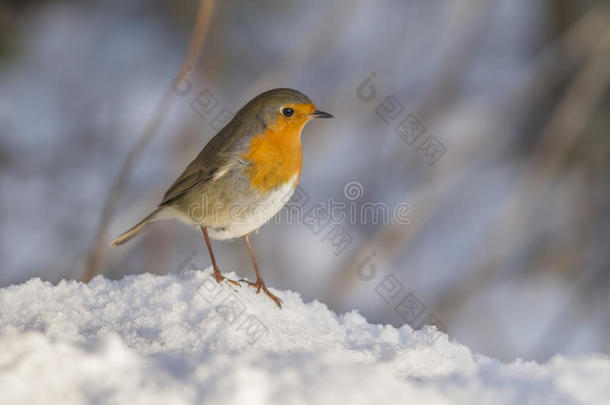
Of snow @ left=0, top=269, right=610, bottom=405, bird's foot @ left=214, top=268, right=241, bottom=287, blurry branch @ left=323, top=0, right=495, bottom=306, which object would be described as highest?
blurry branch @ left=323, top=0, right=495, bottom=306

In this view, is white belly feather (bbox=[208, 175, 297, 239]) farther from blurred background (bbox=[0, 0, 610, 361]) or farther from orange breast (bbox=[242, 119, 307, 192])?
blurred background (bbox=[0, 0, 610, 361])

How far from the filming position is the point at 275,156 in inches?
106

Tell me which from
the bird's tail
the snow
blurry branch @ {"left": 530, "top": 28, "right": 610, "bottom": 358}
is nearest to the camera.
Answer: the snow

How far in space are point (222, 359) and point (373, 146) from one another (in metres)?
4.27

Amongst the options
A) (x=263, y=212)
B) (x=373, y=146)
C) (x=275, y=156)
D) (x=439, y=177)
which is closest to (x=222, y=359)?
(x=263, y=212)

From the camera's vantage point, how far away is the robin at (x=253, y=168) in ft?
8.71

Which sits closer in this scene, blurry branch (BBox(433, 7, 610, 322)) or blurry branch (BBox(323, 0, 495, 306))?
blurry branch (BBox(433, 7, 610, 322))

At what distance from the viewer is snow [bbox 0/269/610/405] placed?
1195 mm

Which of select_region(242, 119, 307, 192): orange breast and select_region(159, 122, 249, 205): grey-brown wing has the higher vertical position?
select_region(159, 122, 249, 205): grey-brown wing

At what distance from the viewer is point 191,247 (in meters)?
5.22

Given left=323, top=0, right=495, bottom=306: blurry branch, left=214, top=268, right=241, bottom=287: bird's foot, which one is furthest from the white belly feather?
left=323, top=0, right=495, bottom=306: blurry branch

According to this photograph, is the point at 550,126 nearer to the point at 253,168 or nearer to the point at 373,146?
the point at 373,146

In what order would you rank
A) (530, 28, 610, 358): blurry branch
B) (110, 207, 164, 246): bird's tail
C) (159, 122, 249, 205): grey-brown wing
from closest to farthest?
(159, 122, 249, 205): grey-brown wing → (110, 207, 164, 246): bird's tail → (530, 28, 610, 358): blurry branch

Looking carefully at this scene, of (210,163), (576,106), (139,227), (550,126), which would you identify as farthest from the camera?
(550,126)
